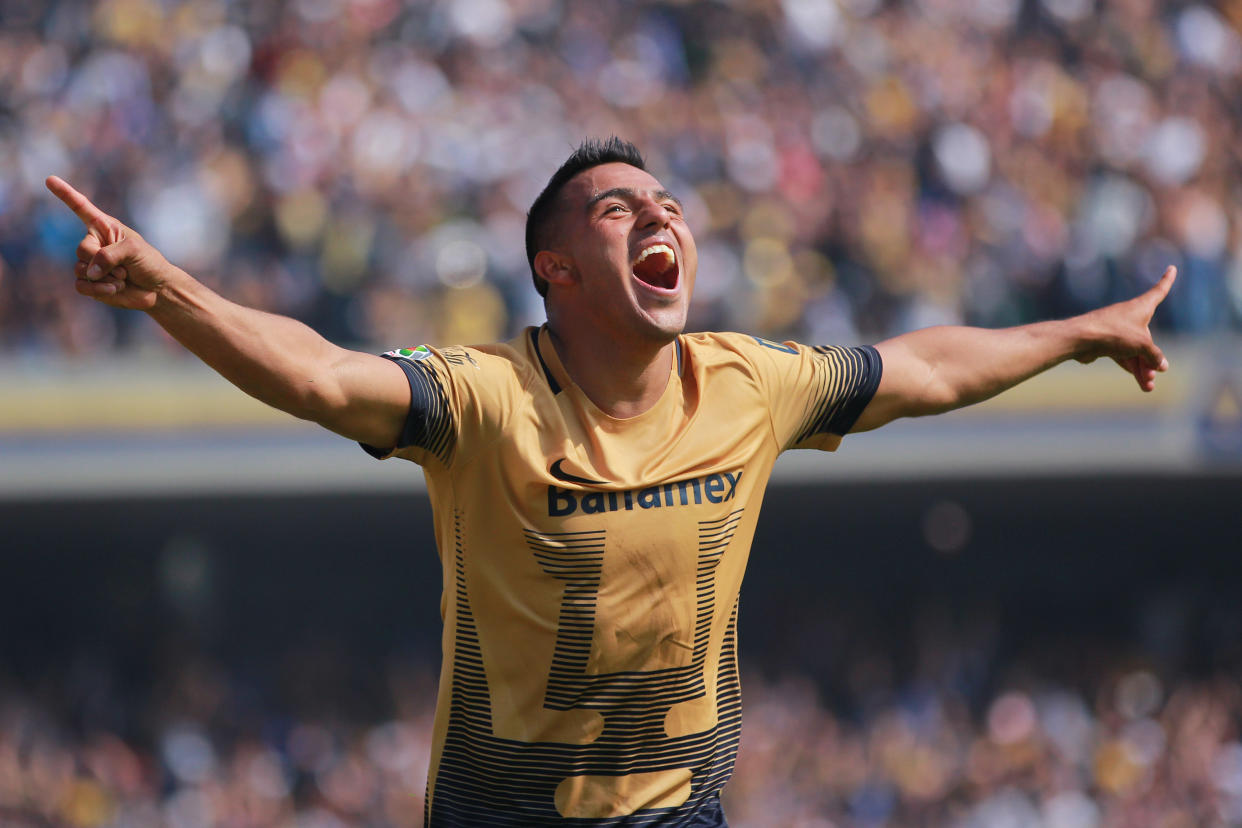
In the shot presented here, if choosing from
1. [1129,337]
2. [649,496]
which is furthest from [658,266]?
[1129,337]

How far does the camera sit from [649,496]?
10.8 ft

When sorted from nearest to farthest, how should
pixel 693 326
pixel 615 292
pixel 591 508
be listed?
pixel 591 508 → pixel 615 292 → pixel 693 326

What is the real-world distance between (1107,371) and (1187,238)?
1.15 metres

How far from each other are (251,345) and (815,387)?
1398 millimetres

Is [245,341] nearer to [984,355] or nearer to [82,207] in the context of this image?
[82,207]

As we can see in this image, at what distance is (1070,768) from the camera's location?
1050 centimetres

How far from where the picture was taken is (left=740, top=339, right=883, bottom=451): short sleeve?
3580 mm

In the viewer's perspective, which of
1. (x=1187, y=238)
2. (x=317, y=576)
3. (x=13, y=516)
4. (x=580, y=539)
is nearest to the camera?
(x=580, y=539)

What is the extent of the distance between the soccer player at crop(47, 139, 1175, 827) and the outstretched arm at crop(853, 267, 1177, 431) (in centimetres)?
16

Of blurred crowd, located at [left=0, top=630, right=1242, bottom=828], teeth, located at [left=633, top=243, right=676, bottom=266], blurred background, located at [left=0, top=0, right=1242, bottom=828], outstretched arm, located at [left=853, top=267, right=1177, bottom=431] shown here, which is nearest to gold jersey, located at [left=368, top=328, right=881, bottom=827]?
teeth, located at [left=633, top=243, right=676, bottom=266]

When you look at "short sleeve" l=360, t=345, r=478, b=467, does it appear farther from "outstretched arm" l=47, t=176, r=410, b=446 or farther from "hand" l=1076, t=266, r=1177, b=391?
"hand" l=1076, t=266, r=1177, b=391

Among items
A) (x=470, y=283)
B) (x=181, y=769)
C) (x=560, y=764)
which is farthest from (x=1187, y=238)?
(x=560, y=764)

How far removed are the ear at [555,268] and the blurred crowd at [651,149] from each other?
6448 millimetres

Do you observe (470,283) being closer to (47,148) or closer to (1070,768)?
(47,148)
